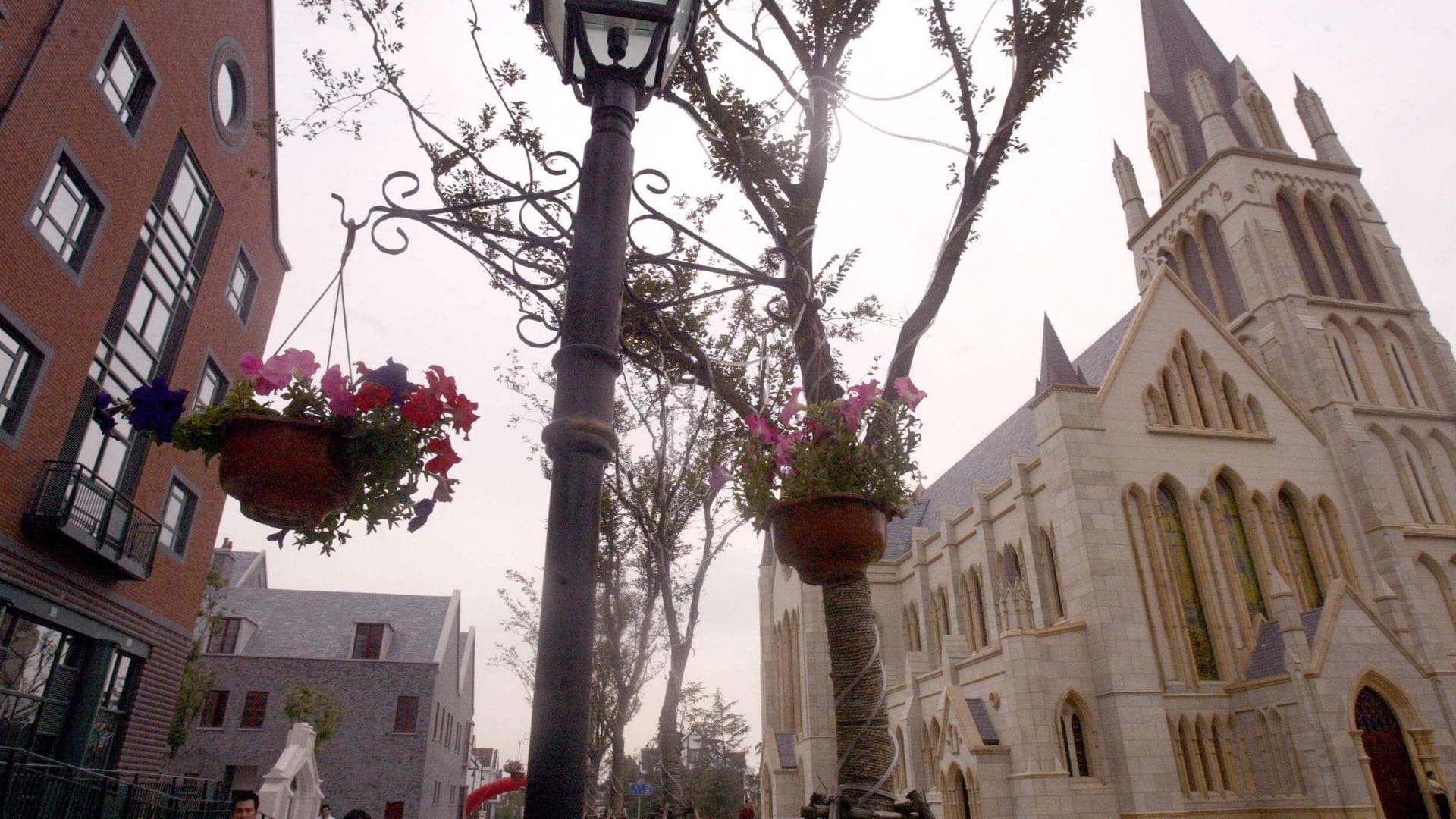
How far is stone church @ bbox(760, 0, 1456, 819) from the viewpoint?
18.7 meters

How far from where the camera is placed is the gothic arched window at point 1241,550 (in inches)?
842

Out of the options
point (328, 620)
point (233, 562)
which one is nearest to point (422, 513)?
point (328, 620)

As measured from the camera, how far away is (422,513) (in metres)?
3.07

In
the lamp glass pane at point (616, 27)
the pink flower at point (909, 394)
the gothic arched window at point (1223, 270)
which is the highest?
the gothic arched window at point (1223, 270)

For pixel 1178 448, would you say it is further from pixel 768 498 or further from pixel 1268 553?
pixel 768 498

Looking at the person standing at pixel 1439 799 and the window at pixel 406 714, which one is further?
the window at pixel 406 714

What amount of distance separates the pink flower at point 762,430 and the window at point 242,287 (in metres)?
20.7

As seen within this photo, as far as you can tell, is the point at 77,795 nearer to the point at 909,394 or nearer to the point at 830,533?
the point at 830,533

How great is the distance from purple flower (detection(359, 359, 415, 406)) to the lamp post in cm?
110

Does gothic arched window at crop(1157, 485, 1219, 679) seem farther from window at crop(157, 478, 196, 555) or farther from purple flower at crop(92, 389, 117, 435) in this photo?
window at crop(157, 478, 196, 555)

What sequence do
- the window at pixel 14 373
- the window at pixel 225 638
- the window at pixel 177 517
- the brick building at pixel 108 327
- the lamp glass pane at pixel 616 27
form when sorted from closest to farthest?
1. the lamp glass pane at pixel 616 27
2. the window at pixel 14 373
3. the brick building at pixel 108 327
4. the window at pixel 177 517
5. the window at pixel 225 638

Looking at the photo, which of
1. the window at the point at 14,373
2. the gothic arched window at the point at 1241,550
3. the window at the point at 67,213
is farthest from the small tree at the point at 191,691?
the gothic arched window at the point at 1241,550

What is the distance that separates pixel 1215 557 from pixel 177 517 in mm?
25783

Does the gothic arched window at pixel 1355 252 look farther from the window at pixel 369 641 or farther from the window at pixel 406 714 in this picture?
the window at pixel 369 641
